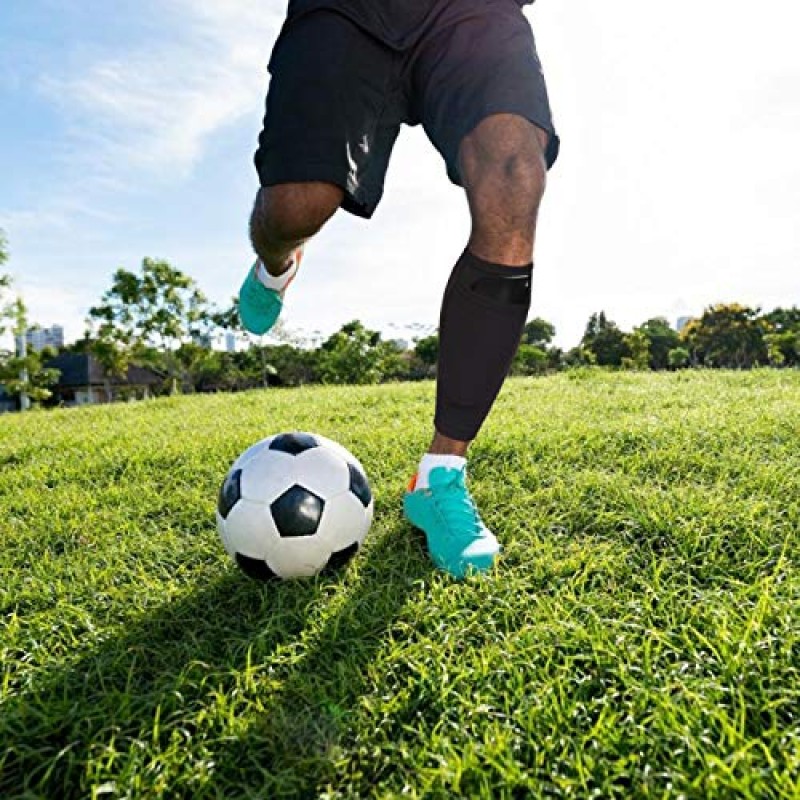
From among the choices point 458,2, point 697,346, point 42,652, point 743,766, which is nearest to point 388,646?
point 743,766

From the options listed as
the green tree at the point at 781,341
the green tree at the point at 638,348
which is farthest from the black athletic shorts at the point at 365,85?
the green tree at the point at 638,348

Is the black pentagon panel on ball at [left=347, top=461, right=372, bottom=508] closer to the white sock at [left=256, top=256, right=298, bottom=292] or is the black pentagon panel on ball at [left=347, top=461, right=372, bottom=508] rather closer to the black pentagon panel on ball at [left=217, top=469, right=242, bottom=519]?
the black pentagon panel on ball at [left=217, top=469, right=242, bottom=519]

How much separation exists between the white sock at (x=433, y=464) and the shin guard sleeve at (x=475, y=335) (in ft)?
0.23

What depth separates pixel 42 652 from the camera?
5.17 feet

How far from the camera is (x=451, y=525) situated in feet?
6.26

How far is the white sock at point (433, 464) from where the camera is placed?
2049mm

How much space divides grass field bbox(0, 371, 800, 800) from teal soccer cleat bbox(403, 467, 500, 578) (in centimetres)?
6

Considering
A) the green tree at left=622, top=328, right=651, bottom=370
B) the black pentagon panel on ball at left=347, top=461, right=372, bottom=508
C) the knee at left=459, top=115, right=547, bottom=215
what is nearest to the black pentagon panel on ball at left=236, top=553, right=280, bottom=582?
the black pentagon panel on ball at left=347, top=461, right=372, bottom=508

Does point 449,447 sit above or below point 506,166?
below

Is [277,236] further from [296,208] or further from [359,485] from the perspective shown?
[359,485]

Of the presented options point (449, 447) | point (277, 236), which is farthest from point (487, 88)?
point (449, 447)

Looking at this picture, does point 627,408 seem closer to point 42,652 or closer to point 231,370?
point 42,652

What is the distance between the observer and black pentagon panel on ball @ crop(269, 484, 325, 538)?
1.84m

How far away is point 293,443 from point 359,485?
0.25 metres
